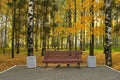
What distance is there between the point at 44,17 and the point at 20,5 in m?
3.59

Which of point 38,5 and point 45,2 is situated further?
point 38,5

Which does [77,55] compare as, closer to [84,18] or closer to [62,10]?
[84,18]

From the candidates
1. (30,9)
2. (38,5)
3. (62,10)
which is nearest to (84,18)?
(30,9)

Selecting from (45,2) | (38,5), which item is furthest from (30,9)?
(38,5)

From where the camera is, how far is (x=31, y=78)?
13523 millimetres

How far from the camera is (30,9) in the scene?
67.3ft

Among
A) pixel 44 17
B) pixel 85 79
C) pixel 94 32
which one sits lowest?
pixel 85 79

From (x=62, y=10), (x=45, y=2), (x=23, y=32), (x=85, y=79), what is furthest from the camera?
(x=62, y=10)

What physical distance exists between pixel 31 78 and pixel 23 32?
30.8m

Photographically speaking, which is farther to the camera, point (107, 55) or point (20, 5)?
point (20, 5)

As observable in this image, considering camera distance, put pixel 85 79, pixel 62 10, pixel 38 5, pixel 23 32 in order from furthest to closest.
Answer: pixel 62 10 → pixel 23 32 → pixel 38 5 → pixel 85 79

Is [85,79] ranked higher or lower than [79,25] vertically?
lower

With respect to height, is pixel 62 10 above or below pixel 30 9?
above

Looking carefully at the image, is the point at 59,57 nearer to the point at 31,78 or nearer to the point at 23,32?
the point at 31,78
